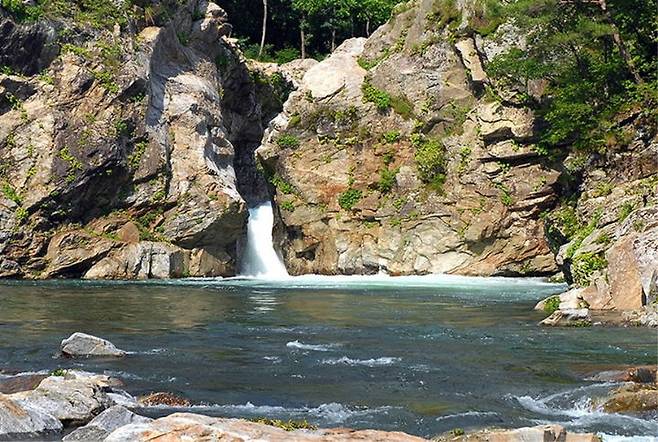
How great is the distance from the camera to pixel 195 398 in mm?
10836

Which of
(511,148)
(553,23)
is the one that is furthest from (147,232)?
(553,23)

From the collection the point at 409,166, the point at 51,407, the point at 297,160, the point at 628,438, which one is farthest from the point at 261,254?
the point at 628,438

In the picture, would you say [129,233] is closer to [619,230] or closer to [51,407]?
[619,230]

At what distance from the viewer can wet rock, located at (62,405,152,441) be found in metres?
8.22

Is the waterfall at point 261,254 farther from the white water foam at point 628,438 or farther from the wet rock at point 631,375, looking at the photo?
the white water foam at point 628,438

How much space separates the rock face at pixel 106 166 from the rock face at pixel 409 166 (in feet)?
12.8

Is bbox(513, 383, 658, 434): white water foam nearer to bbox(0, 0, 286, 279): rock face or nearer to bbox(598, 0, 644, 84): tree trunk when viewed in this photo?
bbox(598, 0, 644, 84): tree trunk

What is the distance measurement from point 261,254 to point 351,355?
29366 mm

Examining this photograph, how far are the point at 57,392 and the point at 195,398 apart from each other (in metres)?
1.94

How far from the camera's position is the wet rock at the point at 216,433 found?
6.76 m

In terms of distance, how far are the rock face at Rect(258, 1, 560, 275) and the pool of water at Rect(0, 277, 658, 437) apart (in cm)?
1077

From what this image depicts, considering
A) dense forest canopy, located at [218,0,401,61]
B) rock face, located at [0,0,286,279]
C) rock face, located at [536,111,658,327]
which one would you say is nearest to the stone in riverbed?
rock face, located at [536,111,658,327]

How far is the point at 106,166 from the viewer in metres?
37.8

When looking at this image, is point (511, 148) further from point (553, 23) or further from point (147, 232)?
point (147, 232)
